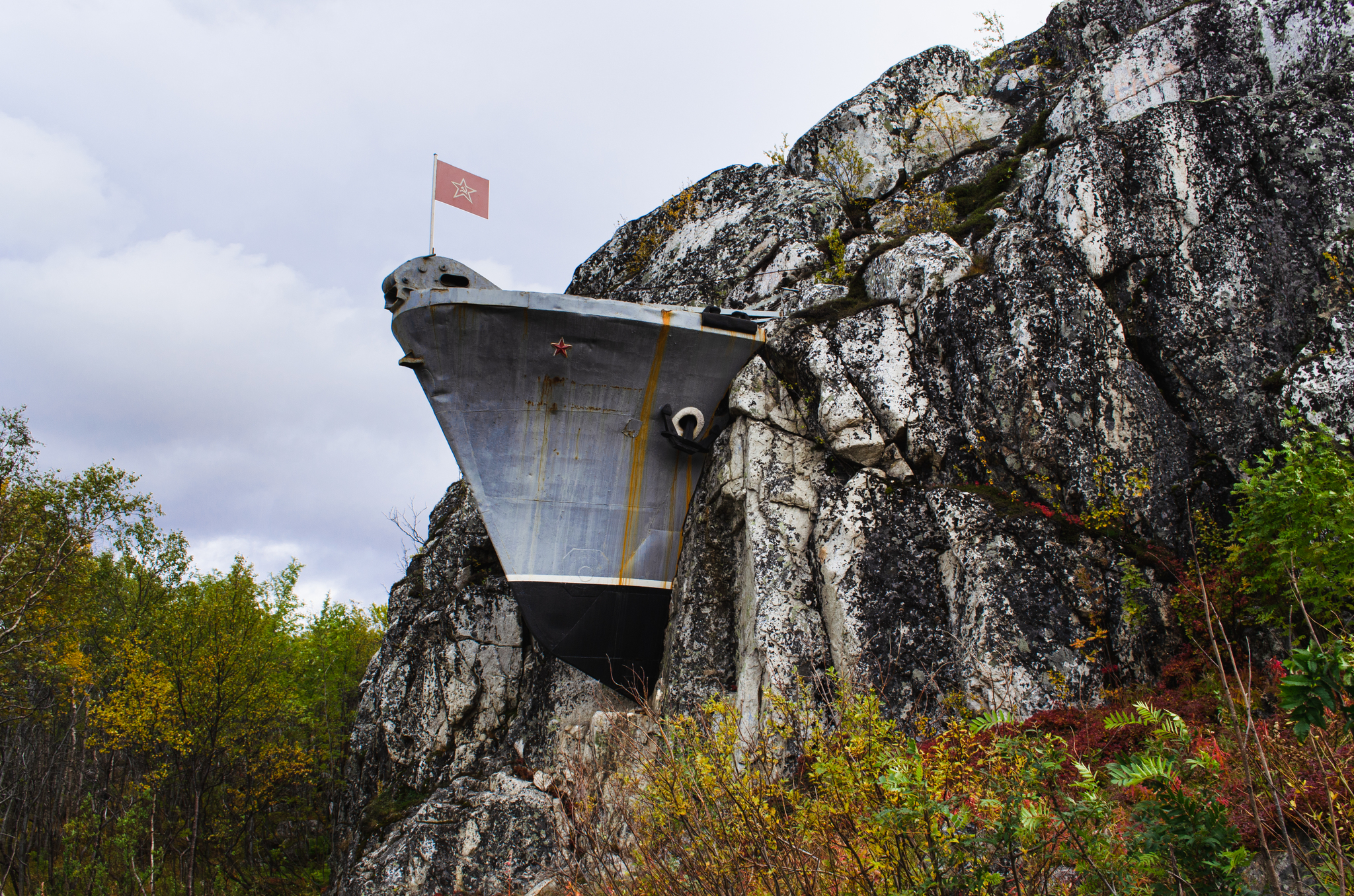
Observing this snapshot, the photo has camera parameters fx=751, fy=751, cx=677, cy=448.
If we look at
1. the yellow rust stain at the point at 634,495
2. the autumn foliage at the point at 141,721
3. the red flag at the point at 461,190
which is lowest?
the autumn foliage at the point at 141,721

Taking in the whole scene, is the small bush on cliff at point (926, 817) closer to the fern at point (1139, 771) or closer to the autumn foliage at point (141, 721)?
the fern at point (1139, 771)

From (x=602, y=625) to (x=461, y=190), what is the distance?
6337 millimetres

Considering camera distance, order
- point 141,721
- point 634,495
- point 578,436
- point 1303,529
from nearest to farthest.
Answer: point 1303,529 < point 578,436 < point 634,495 < point 141,721

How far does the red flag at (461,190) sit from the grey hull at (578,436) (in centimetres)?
105

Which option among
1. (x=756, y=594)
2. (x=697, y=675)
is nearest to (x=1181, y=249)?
(x=756, y=594)

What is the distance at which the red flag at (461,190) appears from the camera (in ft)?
33.6

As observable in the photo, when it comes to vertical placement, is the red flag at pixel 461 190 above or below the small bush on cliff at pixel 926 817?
above

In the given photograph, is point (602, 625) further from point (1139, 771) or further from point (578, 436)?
point (1139, 771)

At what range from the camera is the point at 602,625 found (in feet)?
34.1

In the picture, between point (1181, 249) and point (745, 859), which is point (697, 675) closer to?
point (745, 859)

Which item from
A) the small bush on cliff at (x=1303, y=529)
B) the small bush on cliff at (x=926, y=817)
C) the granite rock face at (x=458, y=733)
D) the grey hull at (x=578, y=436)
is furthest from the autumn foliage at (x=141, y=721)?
the small bush on cliff at (x=1303, y=529)

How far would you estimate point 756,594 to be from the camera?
851 centimetres

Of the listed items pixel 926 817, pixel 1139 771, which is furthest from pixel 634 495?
pixel 1139 771

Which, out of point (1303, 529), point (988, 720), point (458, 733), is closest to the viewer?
point (988, 720)
